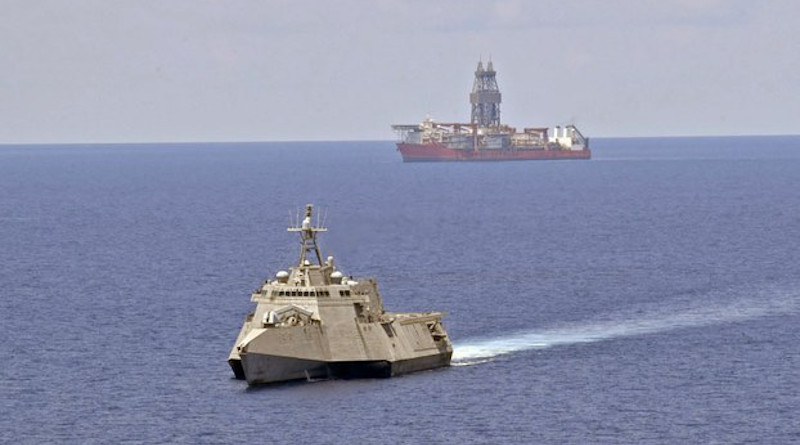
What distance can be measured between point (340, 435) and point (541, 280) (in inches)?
2718

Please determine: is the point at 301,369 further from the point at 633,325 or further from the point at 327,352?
the point at 633,325

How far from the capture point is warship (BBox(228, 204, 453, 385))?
309ft

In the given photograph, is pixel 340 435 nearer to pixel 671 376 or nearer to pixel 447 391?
pixel 447 391

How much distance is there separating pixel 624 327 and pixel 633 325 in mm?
1294

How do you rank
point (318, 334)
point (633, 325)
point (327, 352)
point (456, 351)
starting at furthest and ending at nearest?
point (633, 325), point (456, 351), point (327, 352), point (318, 334)

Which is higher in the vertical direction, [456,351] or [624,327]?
[456,351]

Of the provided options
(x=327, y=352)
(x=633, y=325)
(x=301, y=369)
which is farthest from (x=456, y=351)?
(x=633, y=325)

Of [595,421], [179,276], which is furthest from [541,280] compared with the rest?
[595,421]

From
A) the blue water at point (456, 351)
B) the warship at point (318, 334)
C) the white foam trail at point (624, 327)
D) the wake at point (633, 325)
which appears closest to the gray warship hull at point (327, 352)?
the warship at point (318, 334)

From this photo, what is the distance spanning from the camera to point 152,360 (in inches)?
4161

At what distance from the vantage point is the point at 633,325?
4801 inches

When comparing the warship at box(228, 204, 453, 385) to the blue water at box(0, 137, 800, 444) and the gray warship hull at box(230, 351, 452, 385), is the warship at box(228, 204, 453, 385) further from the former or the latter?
the blue water at box(0, 137, 800, 444)

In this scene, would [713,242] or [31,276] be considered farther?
[713,242]

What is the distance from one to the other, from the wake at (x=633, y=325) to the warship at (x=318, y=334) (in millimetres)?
7638
